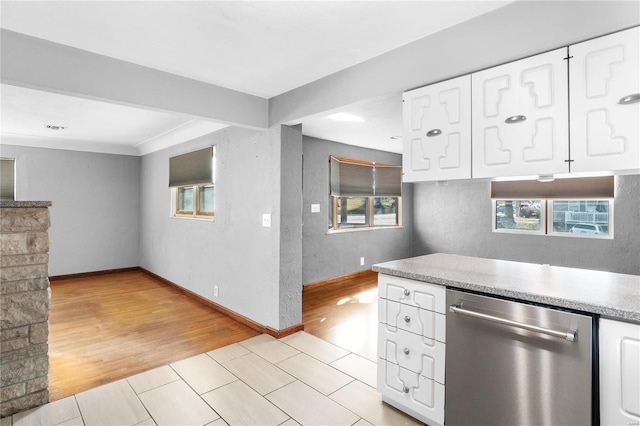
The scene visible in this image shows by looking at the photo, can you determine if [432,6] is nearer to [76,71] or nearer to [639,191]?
[76,71]

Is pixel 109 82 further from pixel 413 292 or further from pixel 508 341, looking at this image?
pixel 508 341

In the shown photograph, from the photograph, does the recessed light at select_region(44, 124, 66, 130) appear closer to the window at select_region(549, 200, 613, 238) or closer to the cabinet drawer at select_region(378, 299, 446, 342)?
the cabinet drawer at select_region(378, 299, 446, 342)

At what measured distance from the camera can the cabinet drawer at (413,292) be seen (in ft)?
5.93

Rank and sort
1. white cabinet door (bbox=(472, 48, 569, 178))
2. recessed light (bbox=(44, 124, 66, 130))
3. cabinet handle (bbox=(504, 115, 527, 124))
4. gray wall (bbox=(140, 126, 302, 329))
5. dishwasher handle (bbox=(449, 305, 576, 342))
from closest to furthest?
dishwasher handle (bbox=(449, 305, 576, 342))
white cabinet door (bbox=(472, 48, 569, 178))
cabinet handle (bbox=(504, 115, 527, 124))
gray wall (bbox=(140, 126, 302, 329))
recessed light (bbox=(44, 124, 66, 130))

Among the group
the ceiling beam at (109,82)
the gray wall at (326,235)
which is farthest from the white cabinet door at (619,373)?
the gray wall at (326,235)

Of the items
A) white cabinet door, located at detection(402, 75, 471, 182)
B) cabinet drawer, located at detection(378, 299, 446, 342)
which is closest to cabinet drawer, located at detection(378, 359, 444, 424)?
cabinet drawer, located at detection(378, 299, 446, 342)

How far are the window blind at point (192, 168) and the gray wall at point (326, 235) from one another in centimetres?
131

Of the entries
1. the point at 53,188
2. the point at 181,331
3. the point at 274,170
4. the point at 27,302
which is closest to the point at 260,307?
the point at 181,331

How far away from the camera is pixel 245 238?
11.8ft

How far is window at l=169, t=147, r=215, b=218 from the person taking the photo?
171 inches

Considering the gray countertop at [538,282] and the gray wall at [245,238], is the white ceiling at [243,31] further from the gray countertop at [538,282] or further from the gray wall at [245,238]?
the gray countertop at [538,282]

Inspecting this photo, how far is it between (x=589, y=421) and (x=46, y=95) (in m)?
4.74

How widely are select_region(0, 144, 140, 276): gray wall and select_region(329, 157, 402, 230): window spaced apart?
12.9 feet

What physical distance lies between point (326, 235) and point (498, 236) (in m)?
2.81
